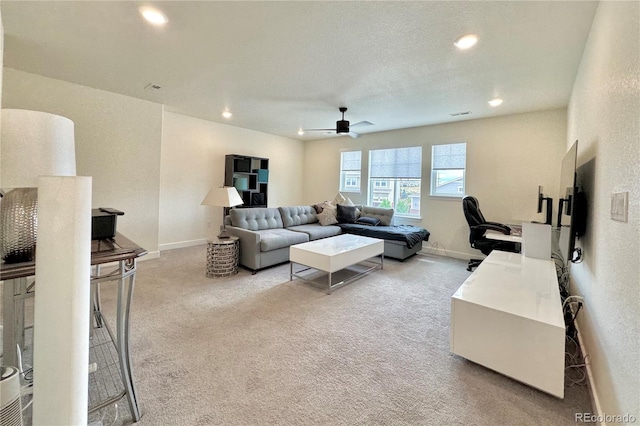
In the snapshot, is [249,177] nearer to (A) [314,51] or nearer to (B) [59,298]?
(A) [314,51]

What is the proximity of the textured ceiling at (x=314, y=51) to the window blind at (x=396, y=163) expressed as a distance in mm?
1480

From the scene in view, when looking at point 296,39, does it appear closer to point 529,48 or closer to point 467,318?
point 529,48

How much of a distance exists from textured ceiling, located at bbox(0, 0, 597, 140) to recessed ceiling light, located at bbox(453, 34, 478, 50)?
0.05m

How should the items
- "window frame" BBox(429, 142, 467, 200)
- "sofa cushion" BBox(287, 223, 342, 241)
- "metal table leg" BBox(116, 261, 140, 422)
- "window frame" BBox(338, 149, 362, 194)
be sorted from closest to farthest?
1. "metal table leg" BBox(116, 261, 140, 422)
2. "sofa cushion" BBox(287, 223, 342, 241)
3. "window frame" BBox(429, 142, 467, 200)
4. "window frame" BBox(338, 149, 362, 194)

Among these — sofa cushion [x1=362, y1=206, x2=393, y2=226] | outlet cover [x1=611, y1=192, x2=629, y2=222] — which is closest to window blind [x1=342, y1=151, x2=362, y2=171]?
sofa cushion [x1=362, y1=206, x2=393, y2=226]

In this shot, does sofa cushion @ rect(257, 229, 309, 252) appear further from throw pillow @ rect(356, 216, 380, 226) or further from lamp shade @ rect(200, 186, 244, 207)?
throw pillow @ rect(356, 216, 380, 226)

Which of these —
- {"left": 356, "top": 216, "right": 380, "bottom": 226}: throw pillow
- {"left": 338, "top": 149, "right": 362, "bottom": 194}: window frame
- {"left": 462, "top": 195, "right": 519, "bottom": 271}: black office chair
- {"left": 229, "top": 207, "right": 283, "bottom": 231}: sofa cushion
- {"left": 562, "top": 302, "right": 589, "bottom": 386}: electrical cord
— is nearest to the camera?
{"left": 562, "top": 302, "right": 589, "bottom": 386}: electrical cord

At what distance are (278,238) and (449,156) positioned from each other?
Answer: 3.67 meters

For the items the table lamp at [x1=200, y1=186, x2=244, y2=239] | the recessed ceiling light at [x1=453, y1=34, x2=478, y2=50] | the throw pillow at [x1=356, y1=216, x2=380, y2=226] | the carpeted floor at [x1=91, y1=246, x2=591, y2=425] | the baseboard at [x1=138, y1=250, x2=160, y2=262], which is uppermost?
the recessed ceiling light at [x1=453, y1=34, x2=478, y2=50]

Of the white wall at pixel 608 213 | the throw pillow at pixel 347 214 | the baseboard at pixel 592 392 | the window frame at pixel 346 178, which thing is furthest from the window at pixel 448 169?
the baseboard at pixel 592 392

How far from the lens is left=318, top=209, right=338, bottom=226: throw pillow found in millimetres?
5425

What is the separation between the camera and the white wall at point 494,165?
4.18 m

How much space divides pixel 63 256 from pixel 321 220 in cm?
466

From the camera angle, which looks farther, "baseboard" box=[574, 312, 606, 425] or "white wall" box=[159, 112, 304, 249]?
"white wall" box=[159, 112, 304, 249]
